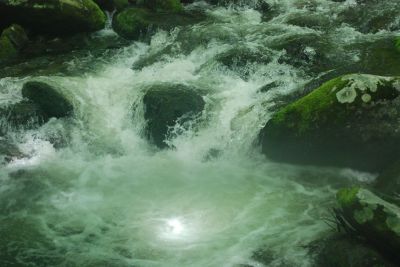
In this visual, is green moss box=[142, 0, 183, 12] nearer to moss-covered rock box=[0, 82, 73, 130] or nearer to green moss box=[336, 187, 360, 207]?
moss-covered rock box=[0, 82, 73, 130]

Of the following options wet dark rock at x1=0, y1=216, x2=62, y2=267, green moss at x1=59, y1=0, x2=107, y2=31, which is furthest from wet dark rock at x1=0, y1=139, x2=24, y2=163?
green moss at x1=59, y1=0, x2=107, y2=31

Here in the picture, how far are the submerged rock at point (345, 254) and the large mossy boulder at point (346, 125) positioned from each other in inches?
89.8

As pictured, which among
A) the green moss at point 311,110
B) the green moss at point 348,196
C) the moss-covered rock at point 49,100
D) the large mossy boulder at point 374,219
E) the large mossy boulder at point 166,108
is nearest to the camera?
the large mossy boulder at point 374,219

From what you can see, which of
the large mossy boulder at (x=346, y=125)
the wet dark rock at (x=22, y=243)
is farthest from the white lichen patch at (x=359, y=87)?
the wet dark rock at (x=22, y=243)

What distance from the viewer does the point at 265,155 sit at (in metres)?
8.67

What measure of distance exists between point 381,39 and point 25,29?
9.72 m

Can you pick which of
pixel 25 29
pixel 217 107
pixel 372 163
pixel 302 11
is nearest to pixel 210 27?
pixel 302 11

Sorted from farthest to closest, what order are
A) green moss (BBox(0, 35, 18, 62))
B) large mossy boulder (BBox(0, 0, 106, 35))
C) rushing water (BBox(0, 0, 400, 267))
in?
large mossy boulder (BBox(0, 0, 106, 35)), green moss (BBox(0, 35, 18, 62)), rushing water (BBox(0, 0, 400, 267))

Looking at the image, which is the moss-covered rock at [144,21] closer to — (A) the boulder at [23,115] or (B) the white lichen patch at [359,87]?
(A) the boulder at [23,115]

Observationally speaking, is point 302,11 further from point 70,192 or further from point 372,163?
point 70,192

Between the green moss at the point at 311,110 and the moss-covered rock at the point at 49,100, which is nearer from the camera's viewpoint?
the green moss at the point at 311,110

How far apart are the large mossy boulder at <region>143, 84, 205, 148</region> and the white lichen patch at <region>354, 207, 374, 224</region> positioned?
464 centimetres

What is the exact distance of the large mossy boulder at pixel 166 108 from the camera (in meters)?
9.38

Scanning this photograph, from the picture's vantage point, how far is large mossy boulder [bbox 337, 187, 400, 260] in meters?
5.13
